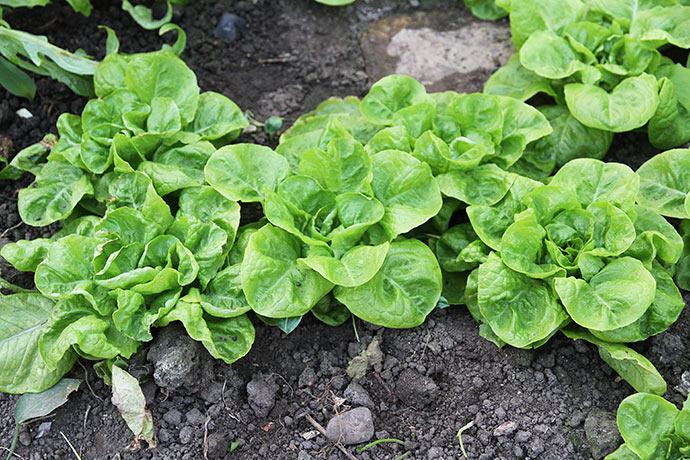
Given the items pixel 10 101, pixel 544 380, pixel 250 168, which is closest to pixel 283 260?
pixel 250 168

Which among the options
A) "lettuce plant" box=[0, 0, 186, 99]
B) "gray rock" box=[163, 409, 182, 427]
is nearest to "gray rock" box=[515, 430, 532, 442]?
"gray rock" box=[163, 409, 182, 427]

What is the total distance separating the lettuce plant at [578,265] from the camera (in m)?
3.02

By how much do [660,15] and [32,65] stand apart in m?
3.70

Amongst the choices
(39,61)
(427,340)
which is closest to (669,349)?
(427,340)

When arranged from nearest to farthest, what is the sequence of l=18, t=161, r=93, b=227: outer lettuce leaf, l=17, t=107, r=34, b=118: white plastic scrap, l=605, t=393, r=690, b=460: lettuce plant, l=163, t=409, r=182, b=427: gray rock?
l=605, t=393, r=690, b=460: lettuce plant → l=163, t=409, r=182, b=427: gray rock → l=18, t=161, r=93, b=227: outer lettuce leaf → l=17, t=107, r=34, b=118: white plastic scrap

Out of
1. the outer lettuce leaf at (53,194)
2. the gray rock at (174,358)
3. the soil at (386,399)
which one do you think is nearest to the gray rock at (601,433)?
the soil at (386,399)

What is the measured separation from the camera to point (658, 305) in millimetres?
3135

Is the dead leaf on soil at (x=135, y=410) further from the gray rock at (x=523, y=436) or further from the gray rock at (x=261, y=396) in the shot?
the gray rock at (x=523, y=436)

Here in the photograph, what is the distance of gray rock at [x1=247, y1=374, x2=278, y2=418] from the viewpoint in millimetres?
3201

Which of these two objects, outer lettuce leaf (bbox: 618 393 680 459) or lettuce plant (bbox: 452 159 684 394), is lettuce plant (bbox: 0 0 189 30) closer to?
lettuce plant (bbox: 452 159 684 394)

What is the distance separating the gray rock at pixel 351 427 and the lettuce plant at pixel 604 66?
6.49ft

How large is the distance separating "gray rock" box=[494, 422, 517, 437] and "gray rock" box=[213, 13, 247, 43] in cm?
320

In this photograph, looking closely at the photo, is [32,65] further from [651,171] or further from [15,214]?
[651,171]

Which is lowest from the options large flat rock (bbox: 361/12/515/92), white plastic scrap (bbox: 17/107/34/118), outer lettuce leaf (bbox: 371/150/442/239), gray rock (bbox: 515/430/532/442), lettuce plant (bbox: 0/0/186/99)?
gray rock (bbox: 515/430/532/442)
